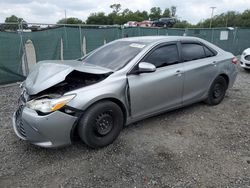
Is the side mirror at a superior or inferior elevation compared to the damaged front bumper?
superior

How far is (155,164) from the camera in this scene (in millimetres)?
3084

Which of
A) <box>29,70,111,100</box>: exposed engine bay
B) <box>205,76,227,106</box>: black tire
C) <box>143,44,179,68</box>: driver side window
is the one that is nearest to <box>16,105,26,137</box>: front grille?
<box>29,70,111,100</box>: exposed engine bay

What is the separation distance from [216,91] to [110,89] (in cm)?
277

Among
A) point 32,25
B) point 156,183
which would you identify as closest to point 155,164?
point 156,183

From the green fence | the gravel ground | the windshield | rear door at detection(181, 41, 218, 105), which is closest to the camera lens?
the gravel ground

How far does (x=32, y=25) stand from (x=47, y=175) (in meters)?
6.16

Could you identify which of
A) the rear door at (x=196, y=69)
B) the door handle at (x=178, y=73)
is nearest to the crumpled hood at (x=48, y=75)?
the door handle at (x=178, y=73)

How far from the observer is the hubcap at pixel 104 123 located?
10.7 feet

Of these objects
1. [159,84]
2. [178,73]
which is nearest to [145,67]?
[159,84]

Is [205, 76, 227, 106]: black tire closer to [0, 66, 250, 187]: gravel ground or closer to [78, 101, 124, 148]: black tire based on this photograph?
[0, 66, 250, 187]: gravel ground

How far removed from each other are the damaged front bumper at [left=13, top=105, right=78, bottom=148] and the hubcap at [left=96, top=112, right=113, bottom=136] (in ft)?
1.19

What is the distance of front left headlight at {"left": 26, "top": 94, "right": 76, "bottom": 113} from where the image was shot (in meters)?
2.94

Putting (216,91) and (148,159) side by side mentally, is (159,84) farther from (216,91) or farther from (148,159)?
(216,91)

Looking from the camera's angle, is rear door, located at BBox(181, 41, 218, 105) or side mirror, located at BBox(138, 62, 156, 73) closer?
side mirror, located at BBox(138, 62, 156, 73)
